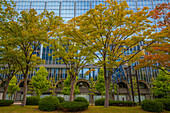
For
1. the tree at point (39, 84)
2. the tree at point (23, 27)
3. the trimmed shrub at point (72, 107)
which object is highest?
the tree at point (23, 27)

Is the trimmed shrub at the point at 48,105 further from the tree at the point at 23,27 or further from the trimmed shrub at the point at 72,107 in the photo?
the tree at the point at 23,27

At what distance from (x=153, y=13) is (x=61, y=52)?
463 inches

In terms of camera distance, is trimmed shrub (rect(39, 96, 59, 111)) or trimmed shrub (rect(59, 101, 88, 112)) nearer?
trimmed shrub (rect(59, 101, 88, 112))

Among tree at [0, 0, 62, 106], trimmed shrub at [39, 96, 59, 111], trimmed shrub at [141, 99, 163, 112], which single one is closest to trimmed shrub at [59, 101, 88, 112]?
trimmed shrub at [39, 96, 59, 111]

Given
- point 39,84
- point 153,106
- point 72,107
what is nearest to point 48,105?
point 72,107

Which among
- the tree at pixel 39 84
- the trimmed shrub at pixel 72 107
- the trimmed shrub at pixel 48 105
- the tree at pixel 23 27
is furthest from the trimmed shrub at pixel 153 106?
the tree at pixel 39 84

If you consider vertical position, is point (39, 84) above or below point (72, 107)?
above

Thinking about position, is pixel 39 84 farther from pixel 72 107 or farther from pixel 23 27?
pixel 72 107

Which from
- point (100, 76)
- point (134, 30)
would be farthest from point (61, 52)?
point (100, 76)

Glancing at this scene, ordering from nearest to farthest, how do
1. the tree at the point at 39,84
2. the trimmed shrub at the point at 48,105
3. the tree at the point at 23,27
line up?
the trimmed shrub at the point at 48,105 → the tree at the point at 23,27 → the tree at the point at 39,84

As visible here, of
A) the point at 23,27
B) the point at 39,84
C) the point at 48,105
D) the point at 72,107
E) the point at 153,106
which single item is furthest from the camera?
the point at 39,84

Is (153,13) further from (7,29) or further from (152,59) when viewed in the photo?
(7,29)

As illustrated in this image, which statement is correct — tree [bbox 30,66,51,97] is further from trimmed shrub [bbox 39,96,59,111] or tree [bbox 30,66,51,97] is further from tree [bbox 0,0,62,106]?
trimmed shrub [bbox 39,96,59,111]

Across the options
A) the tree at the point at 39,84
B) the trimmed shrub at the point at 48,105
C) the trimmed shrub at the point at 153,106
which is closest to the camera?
the trimmed shrub at the point at 153,106
